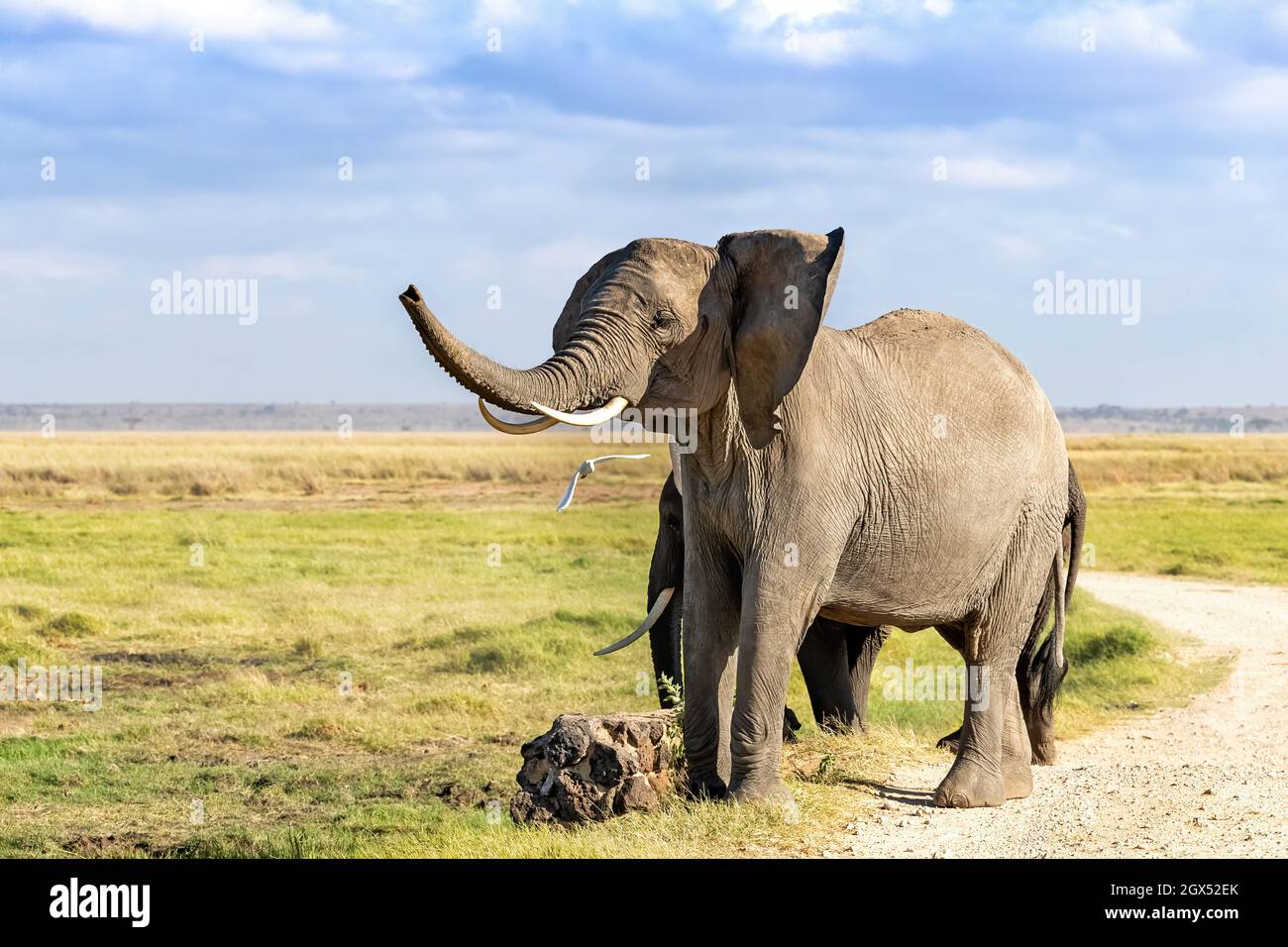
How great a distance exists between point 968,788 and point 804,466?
2.37 m

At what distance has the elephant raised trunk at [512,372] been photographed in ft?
19.9


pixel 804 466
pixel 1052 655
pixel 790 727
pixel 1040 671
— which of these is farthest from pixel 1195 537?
pixel 804 466

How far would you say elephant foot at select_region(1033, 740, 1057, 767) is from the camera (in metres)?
10.4

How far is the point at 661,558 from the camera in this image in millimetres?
9211

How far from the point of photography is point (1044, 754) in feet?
34.3

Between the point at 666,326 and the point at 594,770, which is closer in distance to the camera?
the point at 666,326

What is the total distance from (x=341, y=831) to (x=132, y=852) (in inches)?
53.1

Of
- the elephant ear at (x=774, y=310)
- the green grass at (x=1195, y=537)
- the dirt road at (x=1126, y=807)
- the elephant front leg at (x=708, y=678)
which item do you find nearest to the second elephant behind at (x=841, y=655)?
the dirt road at (x=1126, y=807)

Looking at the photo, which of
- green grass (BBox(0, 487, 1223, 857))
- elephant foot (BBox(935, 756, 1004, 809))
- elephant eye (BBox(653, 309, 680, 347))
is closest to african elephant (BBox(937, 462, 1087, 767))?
green grass (BBox(0, 487, 1223, 857))

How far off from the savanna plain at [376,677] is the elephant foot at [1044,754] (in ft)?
2.43

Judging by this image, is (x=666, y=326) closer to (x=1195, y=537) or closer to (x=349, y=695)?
(x=349, y=695)

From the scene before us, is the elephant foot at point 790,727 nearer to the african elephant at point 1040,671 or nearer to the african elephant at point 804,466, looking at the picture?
the african elephant at point 1040,671
